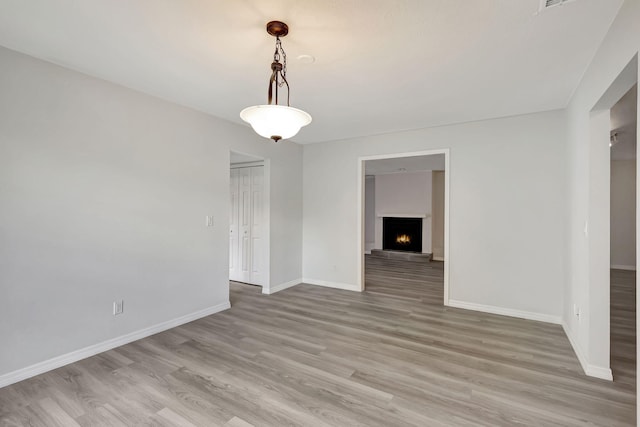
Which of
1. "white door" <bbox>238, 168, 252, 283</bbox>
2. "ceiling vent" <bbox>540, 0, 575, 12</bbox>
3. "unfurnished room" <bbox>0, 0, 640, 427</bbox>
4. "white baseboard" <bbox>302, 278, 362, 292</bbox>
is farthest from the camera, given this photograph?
"white door" <bbox>238, 168, 252, 283</bbox>

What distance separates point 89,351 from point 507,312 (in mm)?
4607

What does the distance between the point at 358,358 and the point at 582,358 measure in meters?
1.91

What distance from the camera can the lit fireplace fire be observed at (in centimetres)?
873

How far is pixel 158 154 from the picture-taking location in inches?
130

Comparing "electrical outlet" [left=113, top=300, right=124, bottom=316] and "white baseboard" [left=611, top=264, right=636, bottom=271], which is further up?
"electrical outlet" [left=113, top=300, right=124, bottom=316]

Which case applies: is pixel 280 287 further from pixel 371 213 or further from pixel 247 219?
pixel 371 213

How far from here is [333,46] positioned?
87.1 inches

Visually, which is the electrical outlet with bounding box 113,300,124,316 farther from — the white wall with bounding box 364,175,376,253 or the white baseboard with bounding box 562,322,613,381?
the white wall with bounding box 364,175,376,253

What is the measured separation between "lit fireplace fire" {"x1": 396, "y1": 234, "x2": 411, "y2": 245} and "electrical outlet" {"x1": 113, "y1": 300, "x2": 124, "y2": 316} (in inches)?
285

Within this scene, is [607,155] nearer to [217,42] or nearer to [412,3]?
[412,3]

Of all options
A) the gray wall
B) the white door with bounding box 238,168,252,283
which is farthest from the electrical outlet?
the gray wall

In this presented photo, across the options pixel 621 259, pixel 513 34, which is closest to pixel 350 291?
pixel 513 34

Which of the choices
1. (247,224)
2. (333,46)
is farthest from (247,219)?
(333,46)

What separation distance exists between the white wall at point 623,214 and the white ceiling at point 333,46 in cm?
565
